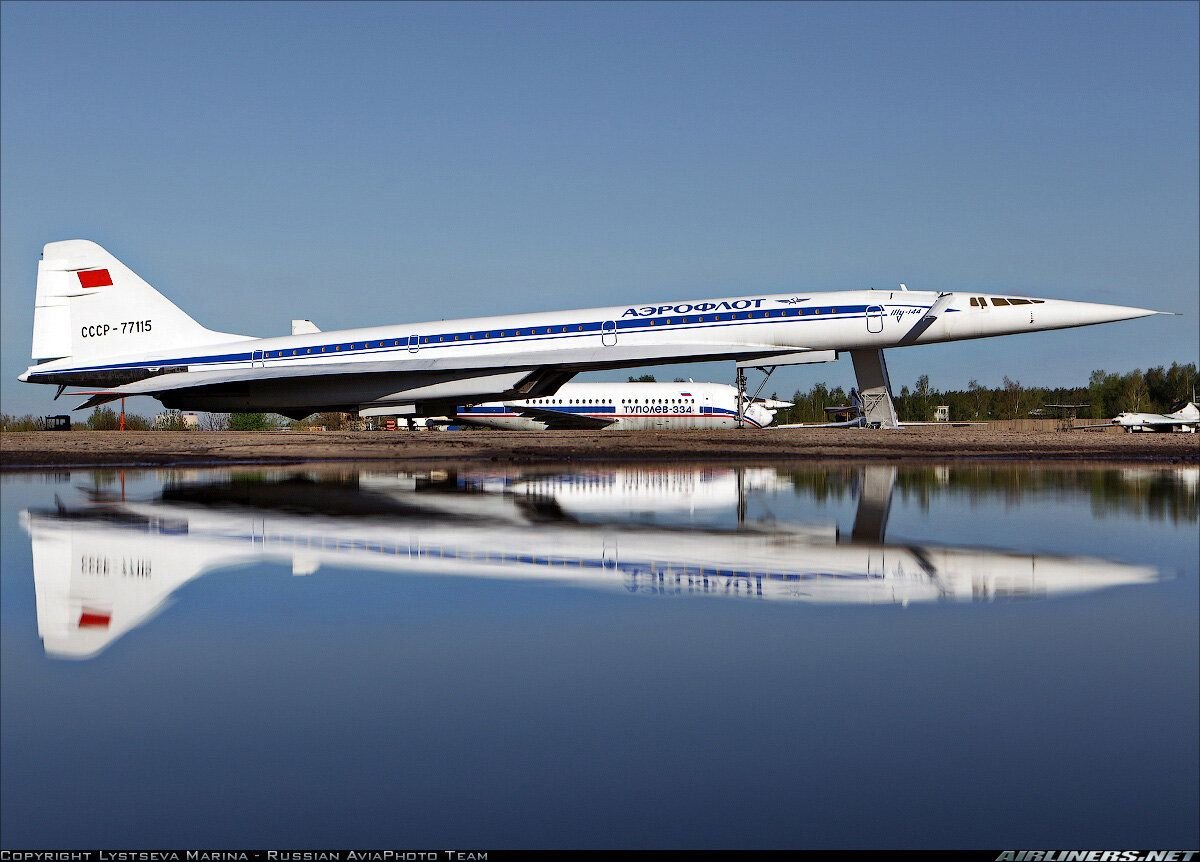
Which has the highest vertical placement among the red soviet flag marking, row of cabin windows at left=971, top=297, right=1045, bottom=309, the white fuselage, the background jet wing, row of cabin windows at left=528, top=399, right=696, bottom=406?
the red soviet flag marking

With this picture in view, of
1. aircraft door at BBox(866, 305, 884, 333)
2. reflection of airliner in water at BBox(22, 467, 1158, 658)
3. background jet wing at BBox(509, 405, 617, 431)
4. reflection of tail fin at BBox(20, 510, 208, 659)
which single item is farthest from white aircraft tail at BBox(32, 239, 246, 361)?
background jet wing at BBox(509, 405, 617, 431)

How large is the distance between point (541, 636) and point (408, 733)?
1.34 metres

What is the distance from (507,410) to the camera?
4109 cm

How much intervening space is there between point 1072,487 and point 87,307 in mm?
21273

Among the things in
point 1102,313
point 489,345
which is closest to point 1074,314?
point 1102,313

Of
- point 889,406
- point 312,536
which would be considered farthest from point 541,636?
point 889,406

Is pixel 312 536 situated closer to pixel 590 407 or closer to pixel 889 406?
pixel 889 406

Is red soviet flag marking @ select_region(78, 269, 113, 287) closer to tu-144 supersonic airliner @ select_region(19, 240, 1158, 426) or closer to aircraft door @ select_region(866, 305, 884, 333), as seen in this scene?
tu-144 supersonic airliner @ select_region(19, 240, 1158, 426)

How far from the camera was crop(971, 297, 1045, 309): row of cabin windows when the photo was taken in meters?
21.1

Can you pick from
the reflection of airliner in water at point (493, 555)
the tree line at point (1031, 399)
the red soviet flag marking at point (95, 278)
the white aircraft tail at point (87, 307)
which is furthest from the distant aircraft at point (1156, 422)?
the red soviet flag marking at point (95, 278)

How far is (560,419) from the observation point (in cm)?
4056

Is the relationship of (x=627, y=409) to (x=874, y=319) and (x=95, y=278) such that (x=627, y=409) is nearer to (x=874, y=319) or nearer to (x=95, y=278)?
(x=874, y=319)

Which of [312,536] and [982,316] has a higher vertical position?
[982,316]

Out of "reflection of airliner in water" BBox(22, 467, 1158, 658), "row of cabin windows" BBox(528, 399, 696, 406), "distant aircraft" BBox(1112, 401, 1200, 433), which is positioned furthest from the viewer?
"row of cabin windows" BBox(528, 399, 696, 406)
